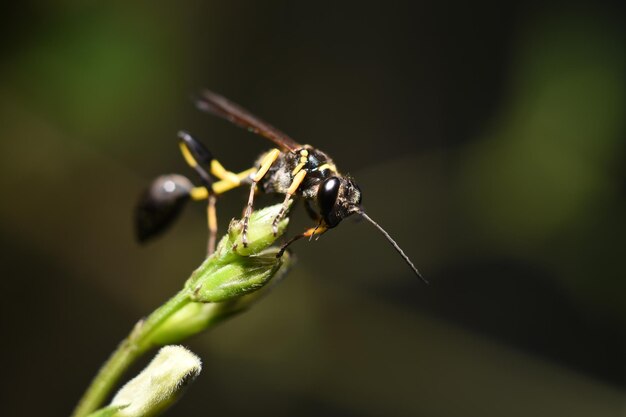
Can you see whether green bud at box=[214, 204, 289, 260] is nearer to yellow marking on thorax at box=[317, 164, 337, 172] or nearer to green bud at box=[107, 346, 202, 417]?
green bud at box=[107, 346, 202, 417]

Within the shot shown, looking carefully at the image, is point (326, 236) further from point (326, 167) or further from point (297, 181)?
point (297, 181)

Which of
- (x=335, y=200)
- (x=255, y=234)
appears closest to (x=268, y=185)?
(x=335, y=200)

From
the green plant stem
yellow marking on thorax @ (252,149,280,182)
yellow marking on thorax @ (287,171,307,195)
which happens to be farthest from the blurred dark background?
the green plant stem

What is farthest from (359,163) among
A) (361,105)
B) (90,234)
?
(90,234)

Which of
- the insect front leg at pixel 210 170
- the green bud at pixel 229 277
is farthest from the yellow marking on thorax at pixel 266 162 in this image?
A: the green bud at pixel 229 277

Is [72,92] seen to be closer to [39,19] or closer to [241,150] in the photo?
[39,19]
